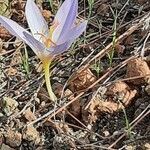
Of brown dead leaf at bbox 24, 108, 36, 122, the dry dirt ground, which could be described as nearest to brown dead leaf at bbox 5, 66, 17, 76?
the dry dirt ground

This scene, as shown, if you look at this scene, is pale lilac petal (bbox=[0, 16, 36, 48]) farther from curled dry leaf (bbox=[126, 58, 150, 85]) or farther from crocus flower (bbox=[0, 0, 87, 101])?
curled dry leaf (bbox=[126, 58, 150, 85])

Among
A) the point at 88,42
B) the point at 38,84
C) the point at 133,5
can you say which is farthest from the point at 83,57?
the point at 133,5

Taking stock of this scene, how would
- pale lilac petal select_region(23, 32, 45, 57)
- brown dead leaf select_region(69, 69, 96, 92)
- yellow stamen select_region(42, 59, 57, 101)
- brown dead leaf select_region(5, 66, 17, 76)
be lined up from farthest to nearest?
brown dead leaf select_region(5, 66, 17, 76)
brown dead leaf select_region(69, 69, 96, 92)
yellow stamen select_region(42, 59, 57, 101)
pale lilac petal select_region(23, 32, 45, 57)

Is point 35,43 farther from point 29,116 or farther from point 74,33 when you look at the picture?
point 29,116

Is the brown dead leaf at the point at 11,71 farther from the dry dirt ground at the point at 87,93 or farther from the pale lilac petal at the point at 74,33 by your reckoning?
the pale lilac petal at the point at 74,33

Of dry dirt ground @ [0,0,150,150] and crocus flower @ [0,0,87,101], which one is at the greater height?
crocus flower @ [0,0,87,101]

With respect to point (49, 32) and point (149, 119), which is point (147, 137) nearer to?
point (149, 119)

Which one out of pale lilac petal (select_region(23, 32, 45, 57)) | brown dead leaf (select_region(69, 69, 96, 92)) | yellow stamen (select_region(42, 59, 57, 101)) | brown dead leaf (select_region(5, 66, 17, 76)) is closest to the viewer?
pale lilac petal (select_region(23, 32, 45, 57))
